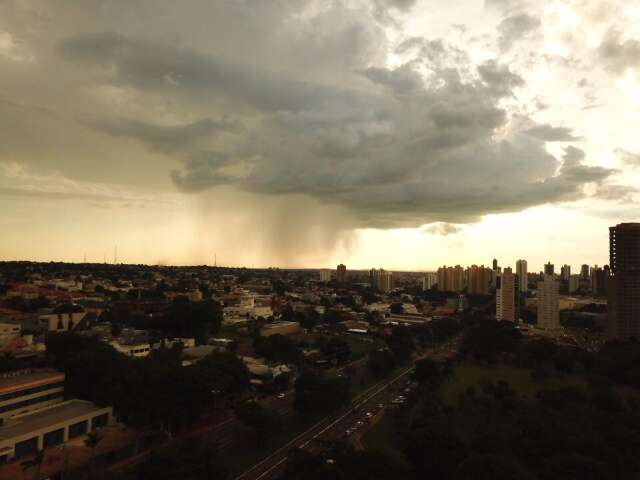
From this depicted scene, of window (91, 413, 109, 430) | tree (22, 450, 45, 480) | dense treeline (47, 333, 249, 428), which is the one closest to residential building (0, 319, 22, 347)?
dense treeline (47, 333, 249, 428)

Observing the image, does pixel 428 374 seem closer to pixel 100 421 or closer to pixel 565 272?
pixel 100 421

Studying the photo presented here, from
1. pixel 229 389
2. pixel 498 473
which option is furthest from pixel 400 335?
pixel 498 473

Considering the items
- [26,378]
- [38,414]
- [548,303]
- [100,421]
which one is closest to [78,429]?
[100,421]

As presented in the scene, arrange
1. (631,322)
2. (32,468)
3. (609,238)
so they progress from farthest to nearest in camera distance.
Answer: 1. (609,238)
2. (631,322)
3. (32,468)

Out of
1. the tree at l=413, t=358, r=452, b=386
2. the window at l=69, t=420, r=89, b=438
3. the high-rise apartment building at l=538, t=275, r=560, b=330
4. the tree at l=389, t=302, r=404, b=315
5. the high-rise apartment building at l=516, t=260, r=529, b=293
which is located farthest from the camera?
the high-rise apartment building at l=516, t=260, r=529, b=293

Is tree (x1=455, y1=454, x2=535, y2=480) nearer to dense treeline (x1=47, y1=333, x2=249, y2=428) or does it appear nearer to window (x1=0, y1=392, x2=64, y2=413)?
dense treeline (x1=47, y1=333, x2=249, y2=428)

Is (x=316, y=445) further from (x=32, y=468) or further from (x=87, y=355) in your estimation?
(x=87, y=355)

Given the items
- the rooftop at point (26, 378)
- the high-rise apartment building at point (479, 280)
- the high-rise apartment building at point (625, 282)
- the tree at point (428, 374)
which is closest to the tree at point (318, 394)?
the tree at point (428, 374)
